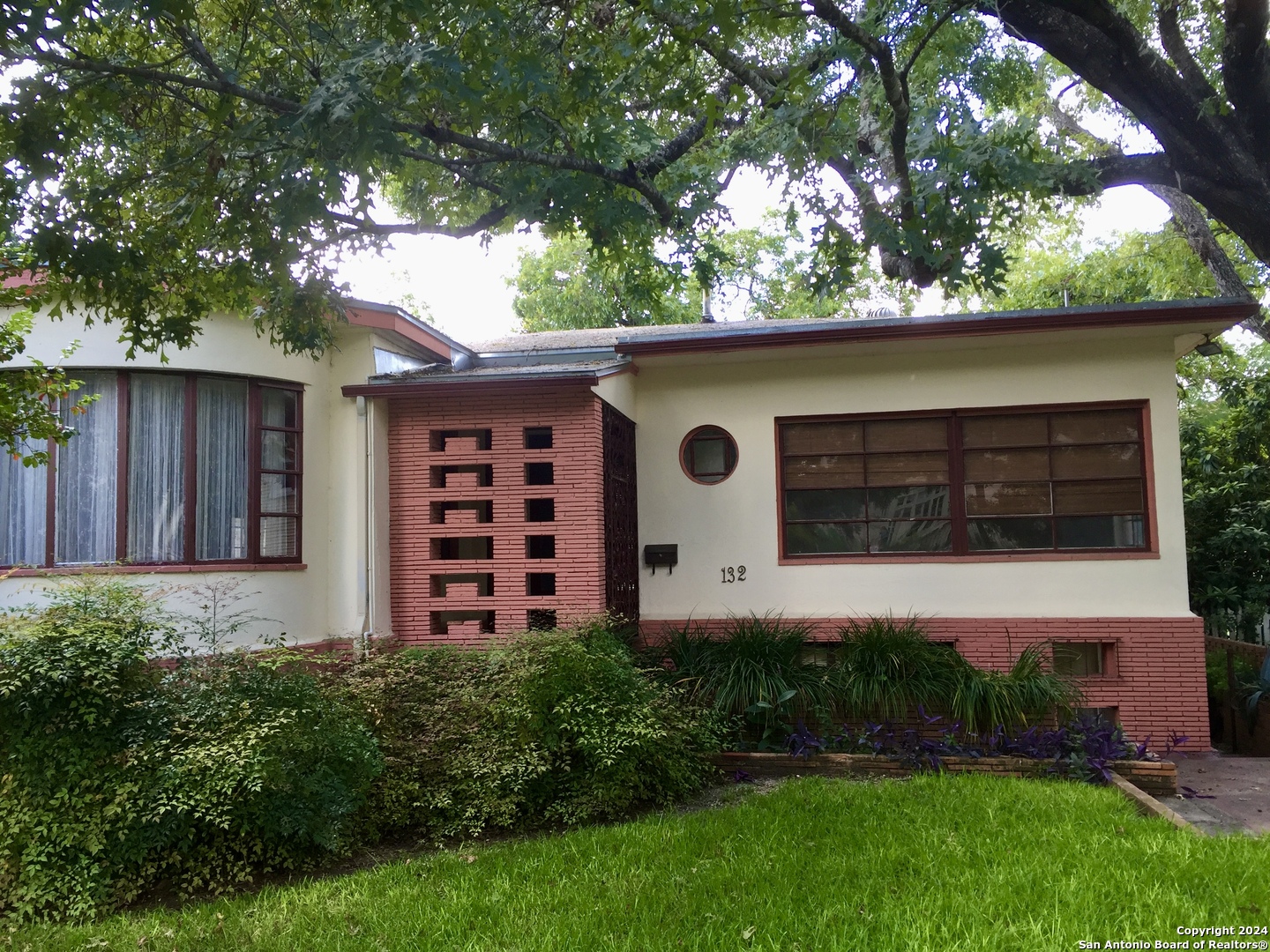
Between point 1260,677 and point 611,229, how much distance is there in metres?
8.42

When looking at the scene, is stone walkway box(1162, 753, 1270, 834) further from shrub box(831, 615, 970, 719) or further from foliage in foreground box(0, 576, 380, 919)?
foliage in foreground box(0, 576, 380, 919)

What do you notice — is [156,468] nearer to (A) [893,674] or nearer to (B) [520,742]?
(B) [520,742]

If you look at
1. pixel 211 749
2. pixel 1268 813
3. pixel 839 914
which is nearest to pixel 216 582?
pixel 211 749

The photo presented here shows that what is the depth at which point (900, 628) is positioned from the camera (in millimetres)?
9688

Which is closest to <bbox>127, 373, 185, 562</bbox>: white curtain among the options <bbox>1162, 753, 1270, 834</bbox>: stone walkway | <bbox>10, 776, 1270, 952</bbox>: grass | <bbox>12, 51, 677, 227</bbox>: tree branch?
<bbox>12, 51, 677, 227</bbox>: tree branch

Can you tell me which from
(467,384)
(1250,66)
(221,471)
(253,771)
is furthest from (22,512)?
(1250,66)

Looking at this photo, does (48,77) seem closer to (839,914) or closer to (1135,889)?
(839,914)

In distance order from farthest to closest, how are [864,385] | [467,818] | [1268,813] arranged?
[864,385] < [1268,813] < [467,818]

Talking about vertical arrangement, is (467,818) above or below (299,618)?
below

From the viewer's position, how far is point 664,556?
1045cm

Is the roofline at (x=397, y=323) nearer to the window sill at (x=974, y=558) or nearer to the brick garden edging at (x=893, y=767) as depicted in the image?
the window sill at (x=974, y=558)

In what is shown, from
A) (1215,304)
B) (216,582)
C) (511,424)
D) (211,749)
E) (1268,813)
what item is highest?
(1215,304)

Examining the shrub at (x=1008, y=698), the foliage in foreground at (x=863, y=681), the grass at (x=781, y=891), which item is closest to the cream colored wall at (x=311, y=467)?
the foliage in foreground at (x=863, y=681)

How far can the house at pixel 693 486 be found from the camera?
353 inches
